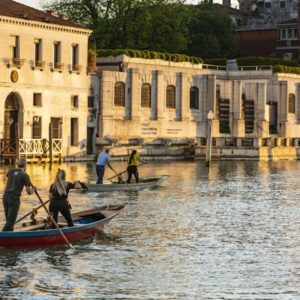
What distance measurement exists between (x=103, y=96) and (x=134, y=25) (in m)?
20.0

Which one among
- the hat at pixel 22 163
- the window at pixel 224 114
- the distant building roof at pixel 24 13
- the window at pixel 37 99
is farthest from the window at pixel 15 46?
the hat at pixel 22 163

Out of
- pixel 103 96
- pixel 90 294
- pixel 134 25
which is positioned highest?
pixel 134 25

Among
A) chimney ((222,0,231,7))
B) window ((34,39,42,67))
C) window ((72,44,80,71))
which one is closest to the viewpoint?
window ((34,39,42,67))

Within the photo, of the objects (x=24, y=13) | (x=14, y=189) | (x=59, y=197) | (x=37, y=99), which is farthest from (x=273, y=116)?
(x=14, y=189)

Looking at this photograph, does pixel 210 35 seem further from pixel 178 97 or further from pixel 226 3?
pixel 226 3

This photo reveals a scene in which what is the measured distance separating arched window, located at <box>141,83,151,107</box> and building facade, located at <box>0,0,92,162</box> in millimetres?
6749

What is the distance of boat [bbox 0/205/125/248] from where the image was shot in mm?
28938

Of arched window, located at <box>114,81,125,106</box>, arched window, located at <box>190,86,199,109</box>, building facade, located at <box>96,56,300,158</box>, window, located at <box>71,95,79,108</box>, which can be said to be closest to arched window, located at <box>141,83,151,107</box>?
building facade, located at <box>96,56,300,158</box>

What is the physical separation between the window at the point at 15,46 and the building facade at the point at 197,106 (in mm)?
9855

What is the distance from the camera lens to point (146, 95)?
90812 millimetres

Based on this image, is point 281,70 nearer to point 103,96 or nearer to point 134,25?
point 134,25

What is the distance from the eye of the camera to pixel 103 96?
85.7 meters

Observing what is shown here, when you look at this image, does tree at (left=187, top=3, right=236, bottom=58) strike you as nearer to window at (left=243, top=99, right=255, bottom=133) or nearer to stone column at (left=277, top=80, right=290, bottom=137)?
stone column at (left=277, top=80, right=290, bottom=137)

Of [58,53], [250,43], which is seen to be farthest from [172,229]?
[250,43]
